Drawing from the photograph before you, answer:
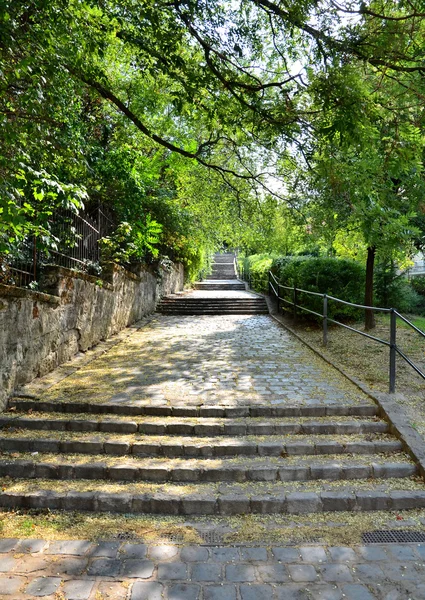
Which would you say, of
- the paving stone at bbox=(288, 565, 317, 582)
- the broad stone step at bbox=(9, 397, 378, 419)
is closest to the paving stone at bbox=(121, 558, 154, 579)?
the paving stone at bbox=(288, 565, 317, 582)

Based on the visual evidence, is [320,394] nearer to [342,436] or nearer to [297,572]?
[342,436]

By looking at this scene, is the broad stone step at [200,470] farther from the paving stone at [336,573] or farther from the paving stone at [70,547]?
the paving stone at [336,573]

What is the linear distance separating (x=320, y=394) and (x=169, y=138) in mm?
8068

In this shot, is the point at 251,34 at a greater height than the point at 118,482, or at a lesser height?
greater

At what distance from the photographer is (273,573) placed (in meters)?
2.59

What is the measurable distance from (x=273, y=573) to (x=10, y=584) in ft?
5.00

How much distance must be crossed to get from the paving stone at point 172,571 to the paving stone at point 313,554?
0.77 metres

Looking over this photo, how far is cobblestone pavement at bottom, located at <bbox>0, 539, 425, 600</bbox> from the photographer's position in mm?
2408

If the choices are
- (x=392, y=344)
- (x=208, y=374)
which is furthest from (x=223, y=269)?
(x=392, y=344)

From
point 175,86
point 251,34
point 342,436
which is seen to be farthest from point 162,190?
point 342,436

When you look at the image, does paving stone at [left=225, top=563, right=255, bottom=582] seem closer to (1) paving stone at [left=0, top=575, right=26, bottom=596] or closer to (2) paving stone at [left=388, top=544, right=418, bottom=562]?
(2) paving stone at [left=388, top=544, right=418, bottom=562]

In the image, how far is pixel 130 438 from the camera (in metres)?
4.15

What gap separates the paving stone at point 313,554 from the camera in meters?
2.73

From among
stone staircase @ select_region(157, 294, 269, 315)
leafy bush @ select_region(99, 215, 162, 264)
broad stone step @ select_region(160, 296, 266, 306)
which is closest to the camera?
leafy bush @ select_region(99, 215, 162, 264)
